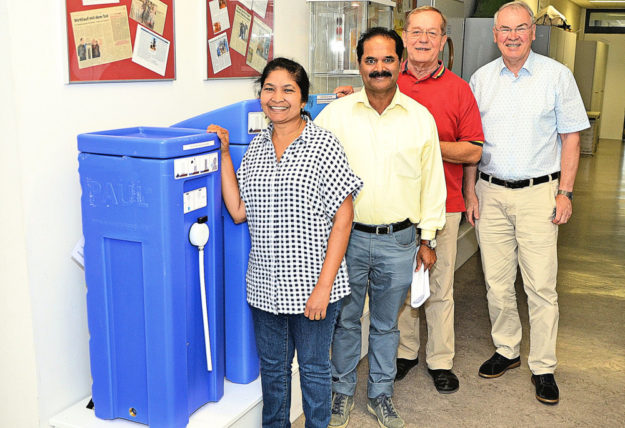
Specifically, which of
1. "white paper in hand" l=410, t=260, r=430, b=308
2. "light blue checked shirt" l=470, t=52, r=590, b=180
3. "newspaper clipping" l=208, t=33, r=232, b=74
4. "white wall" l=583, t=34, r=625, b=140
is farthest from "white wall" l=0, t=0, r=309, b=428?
"white wall" l=583, t=34, r=625, b=140

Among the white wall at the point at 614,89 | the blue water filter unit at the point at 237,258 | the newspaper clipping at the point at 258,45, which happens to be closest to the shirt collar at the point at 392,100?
the blue water filter unit at the point at 237,258

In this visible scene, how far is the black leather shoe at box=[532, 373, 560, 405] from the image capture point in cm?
296

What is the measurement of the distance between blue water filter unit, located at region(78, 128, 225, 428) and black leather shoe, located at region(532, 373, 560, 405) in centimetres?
161

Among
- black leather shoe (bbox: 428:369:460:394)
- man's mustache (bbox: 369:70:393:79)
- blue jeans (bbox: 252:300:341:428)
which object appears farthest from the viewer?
black leather shoe (bbox: 428:369:460:394)

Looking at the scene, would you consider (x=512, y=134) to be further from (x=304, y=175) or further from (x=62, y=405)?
(x=62, y=405)

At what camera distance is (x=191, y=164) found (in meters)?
2.08

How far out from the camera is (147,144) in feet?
6.52

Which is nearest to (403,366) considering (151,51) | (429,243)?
(429,243)

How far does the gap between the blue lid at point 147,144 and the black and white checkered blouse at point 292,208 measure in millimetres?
180

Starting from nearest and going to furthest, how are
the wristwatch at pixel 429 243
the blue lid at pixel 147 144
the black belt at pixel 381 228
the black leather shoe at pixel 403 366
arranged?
the blue lid at pixel 147 144 < the black belt at pixel 381 228 < the wristwatch at pixel 429 243 < the black leather shoe at pixel 403 366

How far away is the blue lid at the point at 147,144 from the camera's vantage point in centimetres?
198

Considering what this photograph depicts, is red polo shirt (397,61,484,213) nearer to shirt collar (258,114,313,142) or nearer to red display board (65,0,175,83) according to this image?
shirt collar (258,114,313,142)

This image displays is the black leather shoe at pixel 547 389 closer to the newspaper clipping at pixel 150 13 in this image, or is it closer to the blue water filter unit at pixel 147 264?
the blue water filter unit at pixel 147 264

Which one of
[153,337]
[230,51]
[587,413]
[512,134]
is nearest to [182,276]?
[153,337]
